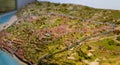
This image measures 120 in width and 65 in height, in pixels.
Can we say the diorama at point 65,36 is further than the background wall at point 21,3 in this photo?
No

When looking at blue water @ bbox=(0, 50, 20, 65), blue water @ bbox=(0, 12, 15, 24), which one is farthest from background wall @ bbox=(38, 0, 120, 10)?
blue water @ bbox=(0, 50, 20, 65)

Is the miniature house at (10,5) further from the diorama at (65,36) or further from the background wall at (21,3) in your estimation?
the diorama at (65,36)

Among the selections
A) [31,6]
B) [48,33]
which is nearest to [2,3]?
[31,6]

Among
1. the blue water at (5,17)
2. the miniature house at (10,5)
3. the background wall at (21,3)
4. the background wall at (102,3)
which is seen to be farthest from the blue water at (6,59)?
the background wall at (102,3)

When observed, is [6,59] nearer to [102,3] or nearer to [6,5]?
[6,5]

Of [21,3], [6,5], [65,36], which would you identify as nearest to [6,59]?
[65,36]

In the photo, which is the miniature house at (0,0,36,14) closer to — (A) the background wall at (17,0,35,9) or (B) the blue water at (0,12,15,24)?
(A) the background wall at (17,0,35,9)
